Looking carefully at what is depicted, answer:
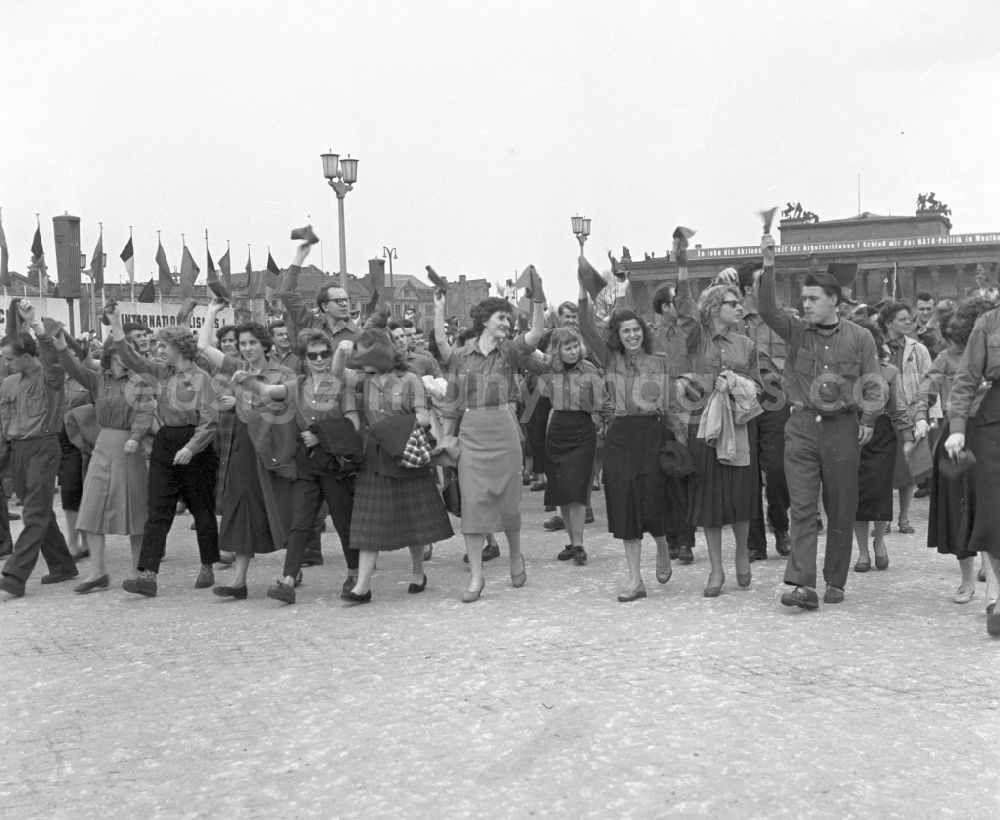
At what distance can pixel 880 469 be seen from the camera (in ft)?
28.3

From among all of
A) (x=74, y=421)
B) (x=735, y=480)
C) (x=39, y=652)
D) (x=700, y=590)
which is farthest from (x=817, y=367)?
(x=74, y=421)

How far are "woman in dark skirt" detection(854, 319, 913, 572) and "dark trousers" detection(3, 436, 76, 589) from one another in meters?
5.87

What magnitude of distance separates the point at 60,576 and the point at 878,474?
621 cm

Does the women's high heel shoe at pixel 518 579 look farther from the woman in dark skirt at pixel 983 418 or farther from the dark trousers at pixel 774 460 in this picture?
the woman in dark skirt at pixel 983 418

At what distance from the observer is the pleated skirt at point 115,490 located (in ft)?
28.5

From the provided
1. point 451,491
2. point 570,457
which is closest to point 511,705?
point 570,457

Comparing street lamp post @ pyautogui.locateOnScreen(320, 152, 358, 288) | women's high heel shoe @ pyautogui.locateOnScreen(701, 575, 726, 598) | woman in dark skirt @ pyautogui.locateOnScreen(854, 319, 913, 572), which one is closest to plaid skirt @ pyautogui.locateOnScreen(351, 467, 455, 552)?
women's high heel shoe @ pyautogui.locateOnScreen(701, 575, 726, 598)

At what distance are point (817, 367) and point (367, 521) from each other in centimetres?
303

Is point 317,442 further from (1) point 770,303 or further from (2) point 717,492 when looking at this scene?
(1) point 770,303

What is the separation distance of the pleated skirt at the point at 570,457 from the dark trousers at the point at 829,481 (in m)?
2.33

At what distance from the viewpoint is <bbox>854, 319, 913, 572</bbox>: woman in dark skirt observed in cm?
850

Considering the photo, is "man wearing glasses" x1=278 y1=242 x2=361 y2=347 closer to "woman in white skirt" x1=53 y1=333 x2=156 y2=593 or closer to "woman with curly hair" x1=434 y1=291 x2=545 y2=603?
"woman with curly hair" x1=434 y1=291 x2=545 y2=603

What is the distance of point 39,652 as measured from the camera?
6891 mm

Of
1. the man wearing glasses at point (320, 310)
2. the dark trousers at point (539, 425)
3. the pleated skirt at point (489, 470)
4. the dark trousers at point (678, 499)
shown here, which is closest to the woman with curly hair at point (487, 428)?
the pleated skirt at point (489, 470)
